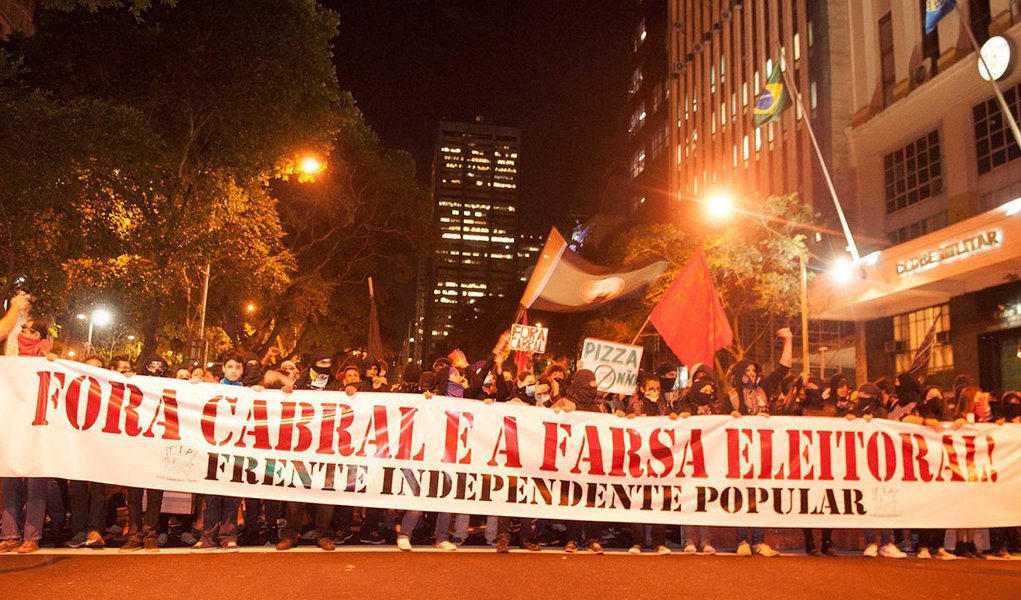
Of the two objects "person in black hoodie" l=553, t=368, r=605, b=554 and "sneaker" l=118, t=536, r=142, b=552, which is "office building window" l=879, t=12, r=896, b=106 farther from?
"sneaker" l=118, t=536, r=142, b=552

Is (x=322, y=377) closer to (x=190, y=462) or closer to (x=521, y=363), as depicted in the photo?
(x=190, y=462)

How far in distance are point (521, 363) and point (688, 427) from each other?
10332 millimetres

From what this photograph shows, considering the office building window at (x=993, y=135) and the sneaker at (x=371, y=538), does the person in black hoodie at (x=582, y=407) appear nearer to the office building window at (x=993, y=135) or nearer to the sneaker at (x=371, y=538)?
the sneaker at (x=371, y=538)

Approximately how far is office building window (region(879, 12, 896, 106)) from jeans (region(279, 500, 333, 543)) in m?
→ 28.8

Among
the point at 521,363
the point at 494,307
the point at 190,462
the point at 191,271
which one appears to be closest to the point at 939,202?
the point at 521,363

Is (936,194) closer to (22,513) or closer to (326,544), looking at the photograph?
(326,544)

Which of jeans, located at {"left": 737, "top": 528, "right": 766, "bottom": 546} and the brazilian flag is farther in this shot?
the brazilian flag

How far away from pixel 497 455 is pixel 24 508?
14.2ft

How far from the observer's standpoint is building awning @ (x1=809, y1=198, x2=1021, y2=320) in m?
20.7

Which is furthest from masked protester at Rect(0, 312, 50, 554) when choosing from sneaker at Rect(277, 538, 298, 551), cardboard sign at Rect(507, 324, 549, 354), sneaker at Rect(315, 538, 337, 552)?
cardboard sign at Rect(507, 324, 549, 354)

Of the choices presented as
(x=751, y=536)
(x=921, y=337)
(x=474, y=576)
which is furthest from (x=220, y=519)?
(x=921, y=337)

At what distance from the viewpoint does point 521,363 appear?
18578mm

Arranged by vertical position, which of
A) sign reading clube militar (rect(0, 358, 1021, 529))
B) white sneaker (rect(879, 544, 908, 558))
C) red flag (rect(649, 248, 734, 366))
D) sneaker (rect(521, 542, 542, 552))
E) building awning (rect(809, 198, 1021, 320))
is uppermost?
building awning (rect(809, 198, 1021, 320))

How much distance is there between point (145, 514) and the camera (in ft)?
25.0
